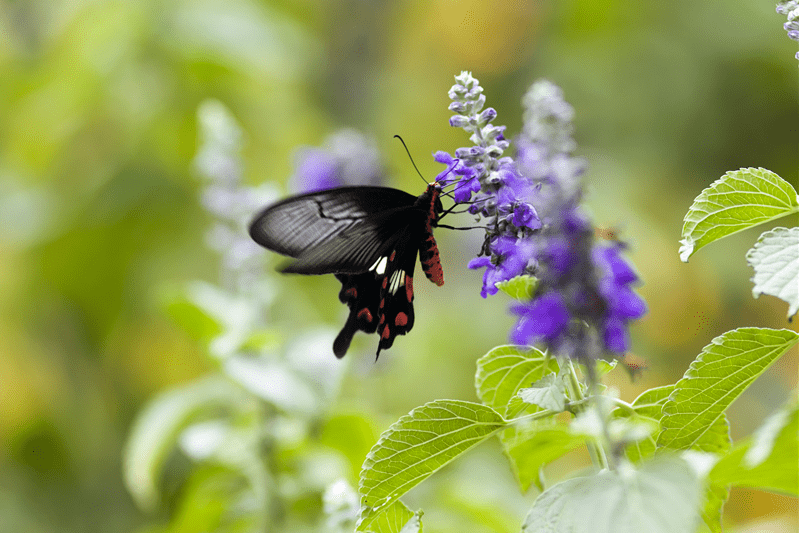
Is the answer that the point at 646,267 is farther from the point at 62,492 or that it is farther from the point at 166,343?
the point at 62,492

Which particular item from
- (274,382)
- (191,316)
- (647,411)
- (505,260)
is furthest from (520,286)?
(191,316)

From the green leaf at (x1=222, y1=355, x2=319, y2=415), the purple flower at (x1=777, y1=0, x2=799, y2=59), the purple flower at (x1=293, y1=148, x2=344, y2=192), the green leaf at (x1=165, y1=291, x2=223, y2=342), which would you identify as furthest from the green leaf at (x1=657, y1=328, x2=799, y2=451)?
the purple flower at (x1=293, y1=148, x2=344, y2=192)

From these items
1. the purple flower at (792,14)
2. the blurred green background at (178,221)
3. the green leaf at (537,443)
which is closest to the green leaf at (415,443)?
the green leaf at (537,443)

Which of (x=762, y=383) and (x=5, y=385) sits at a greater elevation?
(x=5, y=385)

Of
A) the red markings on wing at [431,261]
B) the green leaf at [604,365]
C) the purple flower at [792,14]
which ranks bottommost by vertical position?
the green leaf at [604,365]

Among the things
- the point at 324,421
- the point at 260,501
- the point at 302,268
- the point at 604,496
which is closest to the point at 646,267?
the point at 324,421

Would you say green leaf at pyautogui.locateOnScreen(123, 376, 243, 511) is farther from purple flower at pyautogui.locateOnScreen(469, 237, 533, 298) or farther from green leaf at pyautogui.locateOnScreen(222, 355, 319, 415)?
purple flower at pyautogui.locateOnScreen(469, 237, 533, 298)

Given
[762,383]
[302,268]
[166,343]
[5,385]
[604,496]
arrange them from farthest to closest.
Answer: [762,383] → [166,343] → [5,385] → [302,268] → [604,496]

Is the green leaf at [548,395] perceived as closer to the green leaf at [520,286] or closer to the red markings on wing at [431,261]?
the green leaf at [520,286]
